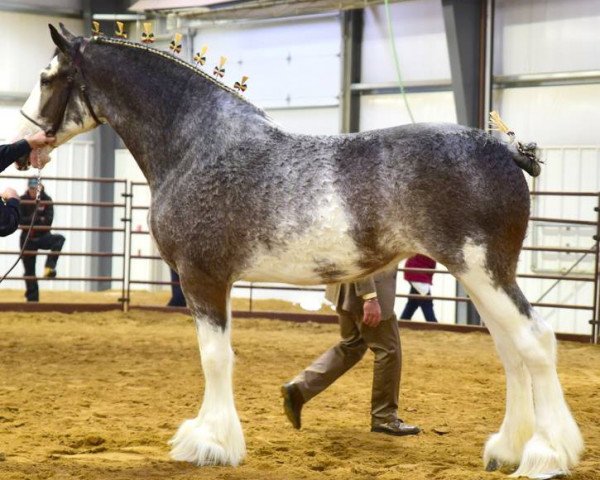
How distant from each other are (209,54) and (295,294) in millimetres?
4742

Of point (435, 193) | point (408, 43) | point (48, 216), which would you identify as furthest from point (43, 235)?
point (435, 193)

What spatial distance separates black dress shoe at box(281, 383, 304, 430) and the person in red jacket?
254 inches

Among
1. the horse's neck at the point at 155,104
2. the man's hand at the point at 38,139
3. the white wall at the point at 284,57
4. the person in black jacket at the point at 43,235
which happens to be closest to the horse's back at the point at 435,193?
A: the horse's neck at the point at 155,104

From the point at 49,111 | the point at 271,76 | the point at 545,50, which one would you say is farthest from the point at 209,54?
the point at 49,111

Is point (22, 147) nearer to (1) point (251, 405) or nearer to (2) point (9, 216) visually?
(2) point (9, 216)

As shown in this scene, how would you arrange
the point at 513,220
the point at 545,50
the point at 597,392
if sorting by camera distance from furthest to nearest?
the point at 545,50, the point at 597,392, the point at 513,220

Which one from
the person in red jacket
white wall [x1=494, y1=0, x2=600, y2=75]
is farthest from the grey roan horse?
white wall [x1=494, y1=0, x2=600, y2=75]

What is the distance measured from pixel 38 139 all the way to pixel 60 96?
0.83 ft

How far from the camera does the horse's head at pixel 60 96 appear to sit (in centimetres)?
484

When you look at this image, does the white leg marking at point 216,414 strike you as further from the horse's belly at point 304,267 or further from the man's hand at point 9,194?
the man's hand at point 9,194

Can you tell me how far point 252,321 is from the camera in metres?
12.1

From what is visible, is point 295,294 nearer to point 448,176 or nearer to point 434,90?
point 434,90

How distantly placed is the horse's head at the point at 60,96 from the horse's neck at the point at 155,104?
0.23 feet

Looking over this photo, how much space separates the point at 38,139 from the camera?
4.79 meters
